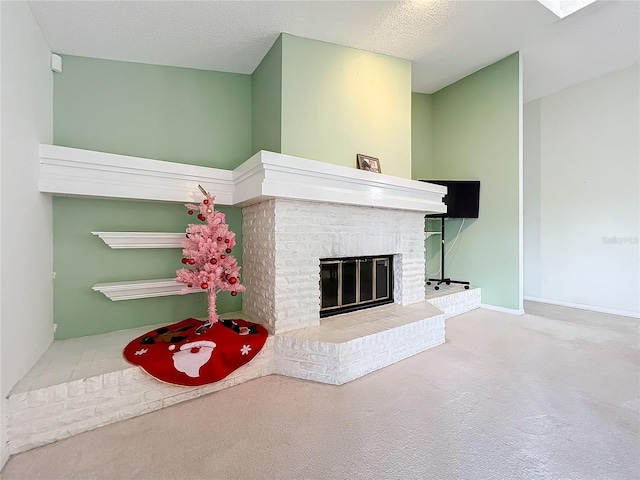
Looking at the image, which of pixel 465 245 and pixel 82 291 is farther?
pixel 465 245

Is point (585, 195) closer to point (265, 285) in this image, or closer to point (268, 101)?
point (268, 101)

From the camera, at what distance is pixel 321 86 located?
2.81m

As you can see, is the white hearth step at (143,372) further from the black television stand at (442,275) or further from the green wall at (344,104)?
the green wall at (344,104)

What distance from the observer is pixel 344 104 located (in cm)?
295

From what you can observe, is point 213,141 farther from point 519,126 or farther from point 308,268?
point 519,126

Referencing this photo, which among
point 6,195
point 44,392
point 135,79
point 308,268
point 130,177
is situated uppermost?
point 135,79

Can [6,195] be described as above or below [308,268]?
above

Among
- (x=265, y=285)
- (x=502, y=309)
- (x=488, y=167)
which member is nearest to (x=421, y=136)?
(x=488, y=167)

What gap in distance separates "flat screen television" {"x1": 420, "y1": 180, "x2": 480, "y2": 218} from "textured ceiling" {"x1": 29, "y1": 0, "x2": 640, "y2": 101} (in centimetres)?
159

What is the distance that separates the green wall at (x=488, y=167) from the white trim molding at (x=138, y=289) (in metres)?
3.82

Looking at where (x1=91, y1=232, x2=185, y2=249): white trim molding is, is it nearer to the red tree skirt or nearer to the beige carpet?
the red tree skirt

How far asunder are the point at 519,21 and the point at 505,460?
394cm

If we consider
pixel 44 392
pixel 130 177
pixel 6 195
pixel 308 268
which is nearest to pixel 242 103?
pixel 130 177

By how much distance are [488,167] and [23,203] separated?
4.89m
